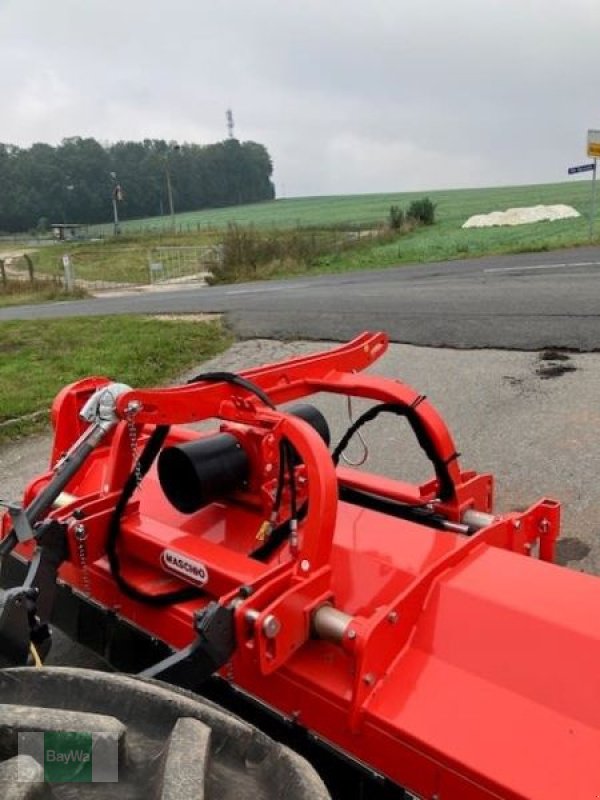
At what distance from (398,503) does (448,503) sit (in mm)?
221

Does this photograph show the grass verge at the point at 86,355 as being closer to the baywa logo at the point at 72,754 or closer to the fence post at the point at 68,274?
the baywa logo at the point at 72,754

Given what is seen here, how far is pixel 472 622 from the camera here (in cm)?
212

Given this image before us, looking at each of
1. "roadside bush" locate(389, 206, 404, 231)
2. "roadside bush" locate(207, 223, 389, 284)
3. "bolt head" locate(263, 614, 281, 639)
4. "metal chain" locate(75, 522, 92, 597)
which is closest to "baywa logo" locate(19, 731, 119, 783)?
"bolt head" locate(263, 614, 281, 639)

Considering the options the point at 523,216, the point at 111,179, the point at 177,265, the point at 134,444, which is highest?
the point at 111,179

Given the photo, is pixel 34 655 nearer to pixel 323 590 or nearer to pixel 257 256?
pixel 323 590

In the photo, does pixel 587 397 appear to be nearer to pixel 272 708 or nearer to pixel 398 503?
pixel 398 503

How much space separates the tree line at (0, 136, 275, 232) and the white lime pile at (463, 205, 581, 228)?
59.3m

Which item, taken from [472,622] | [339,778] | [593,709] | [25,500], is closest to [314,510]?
[472,622]

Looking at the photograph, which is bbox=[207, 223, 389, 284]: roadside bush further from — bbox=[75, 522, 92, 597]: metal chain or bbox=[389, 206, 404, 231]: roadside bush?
bbox=[75, 522, 92, 597]: metal chain

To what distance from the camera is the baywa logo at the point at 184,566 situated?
2.49 m

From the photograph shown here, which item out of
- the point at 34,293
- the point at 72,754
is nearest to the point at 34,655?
the point at 72,754

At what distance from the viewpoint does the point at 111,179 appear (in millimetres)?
96938

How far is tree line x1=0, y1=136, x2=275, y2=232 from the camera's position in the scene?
95838mm

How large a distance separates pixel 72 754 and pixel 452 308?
925 centimetres
